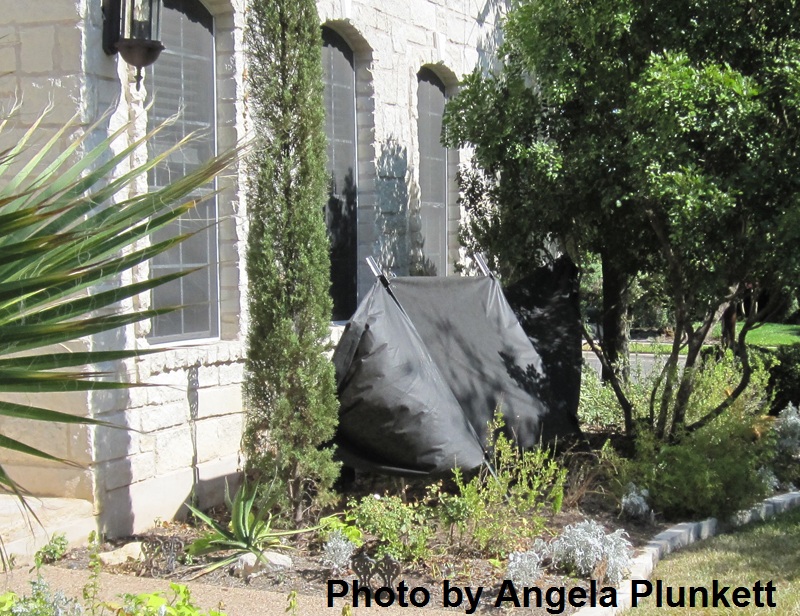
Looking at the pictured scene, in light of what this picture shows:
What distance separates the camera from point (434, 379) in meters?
7.12

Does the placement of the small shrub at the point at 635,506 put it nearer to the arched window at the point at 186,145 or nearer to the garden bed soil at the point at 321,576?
the garden bed soil at the point at 321,576

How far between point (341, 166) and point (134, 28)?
3285mm

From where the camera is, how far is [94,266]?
9.31 ft

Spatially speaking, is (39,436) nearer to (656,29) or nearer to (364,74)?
(364,74)

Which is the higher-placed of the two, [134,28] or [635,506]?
[134,28]

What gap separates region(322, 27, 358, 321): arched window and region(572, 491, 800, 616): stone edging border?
386 centimetres

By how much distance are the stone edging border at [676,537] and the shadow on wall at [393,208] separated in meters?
4.06

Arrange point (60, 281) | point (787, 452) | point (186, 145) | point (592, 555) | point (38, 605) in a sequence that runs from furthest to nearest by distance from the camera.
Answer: point (787, 452), point (186, 145), point (592, 555), point (38, 605), point (60, 281)

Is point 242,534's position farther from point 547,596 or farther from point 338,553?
point 547,596

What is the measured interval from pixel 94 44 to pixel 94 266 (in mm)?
3880

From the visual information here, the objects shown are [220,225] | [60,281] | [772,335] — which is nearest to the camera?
[60,281]

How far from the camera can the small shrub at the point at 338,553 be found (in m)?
5.68

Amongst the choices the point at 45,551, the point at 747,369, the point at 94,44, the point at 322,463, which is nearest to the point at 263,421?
the point at 322,463

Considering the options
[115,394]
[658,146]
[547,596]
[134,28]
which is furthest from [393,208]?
[547,596]
